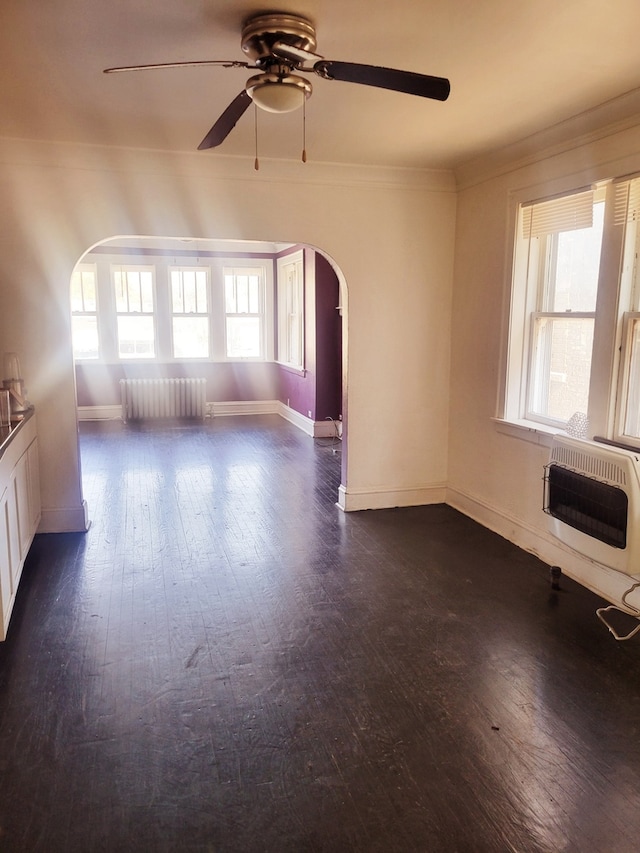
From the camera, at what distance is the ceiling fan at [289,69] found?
7.29 ft

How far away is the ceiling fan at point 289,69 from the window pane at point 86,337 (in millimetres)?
7275

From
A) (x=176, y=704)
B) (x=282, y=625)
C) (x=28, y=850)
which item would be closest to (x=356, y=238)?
(x=282, y=625)

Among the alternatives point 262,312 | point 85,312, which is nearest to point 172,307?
point 85,312

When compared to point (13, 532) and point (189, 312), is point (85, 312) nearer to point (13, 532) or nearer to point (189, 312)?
point (189, 312)

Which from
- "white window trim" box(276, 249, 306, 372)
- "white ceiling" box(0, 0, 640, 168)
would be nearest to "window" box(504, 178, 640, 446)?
"white ceiling" box(0, 0, 640, 168)

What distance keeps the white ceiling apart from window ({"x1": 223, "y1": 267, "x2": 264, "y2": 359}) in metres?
5.69

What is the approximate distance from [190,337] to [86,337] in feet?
5.03

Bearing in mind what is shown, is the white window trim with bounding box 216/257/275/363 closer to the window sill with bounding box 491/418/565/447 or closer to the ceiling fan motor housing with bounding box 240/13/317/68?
the window sill with bounding box 491/418/565/447

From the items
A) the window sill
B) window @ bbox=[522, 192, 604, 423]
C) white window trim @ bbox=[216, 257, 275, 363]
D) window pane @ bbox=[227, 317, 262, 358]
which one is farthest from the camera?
window pane @ bbox=[227, 317, 262, 358]

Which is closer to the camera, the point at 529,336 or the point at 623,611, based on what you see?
the point at 623,611

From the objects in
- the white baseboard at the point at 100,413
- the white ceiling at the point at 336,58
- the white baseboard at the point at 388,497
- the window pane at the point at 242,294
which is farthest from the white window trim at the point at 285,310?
the white ceiling at the point at 336,58

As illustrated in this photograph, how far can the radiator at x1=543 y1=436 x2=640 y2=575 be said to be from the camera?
9.37 feet

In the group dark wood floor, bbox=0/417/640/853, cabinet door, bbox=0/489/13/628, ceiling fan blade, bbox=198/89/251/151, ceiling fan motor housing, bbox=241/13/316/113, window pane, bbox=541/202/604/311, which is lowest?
dark wood floor, bbox=0/417/640/853

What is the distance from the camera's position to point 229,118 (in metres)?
2.65
